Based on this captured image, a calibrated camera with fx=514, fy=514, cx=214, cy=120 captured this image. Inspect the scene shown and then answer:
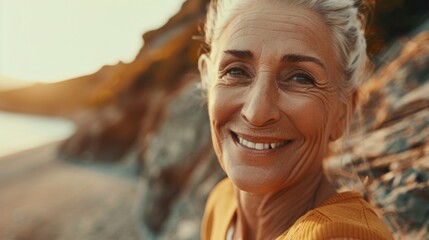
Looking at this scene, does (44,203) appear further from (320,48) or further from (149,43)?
(320,48)

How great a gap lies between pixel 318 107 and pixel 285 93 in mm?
93

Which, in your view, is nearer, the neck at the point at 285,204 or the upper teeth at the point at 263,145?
the upper teeth at the point at 263,145

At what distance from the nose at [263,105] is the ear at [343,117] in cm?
22

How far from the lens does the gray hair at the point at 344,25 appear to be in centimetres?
121

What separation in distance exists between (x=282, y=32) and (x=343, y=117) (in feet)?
1.04

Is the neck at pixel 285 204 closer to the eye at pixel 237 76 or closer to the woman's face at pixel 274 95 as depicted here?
the woman's face at pixel 274 95

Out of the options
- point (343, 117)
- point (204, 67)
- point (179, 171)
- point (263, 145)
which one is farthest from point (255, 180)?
point (179, 171)

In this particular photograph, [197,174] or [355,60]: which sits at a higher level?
[355,60]

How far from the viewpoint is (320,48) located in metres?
1.20

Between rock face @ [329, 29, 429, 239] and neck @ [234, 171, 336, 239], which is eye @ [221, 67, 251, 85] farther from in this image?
rock face @ [329, 29, 429, 239]

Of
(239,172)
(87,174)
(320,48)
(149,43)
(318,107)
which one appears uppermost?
(320,48)

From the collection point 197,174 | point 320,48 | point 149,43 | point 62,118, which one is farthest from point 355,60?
point 62,118

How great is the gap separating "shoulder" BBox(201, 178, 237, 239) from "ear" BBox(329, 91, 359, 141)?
0.46 metres

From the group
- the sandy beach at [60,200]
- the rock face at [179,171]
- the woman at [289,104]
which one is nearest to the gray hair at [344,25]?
the woman at [289,104]
